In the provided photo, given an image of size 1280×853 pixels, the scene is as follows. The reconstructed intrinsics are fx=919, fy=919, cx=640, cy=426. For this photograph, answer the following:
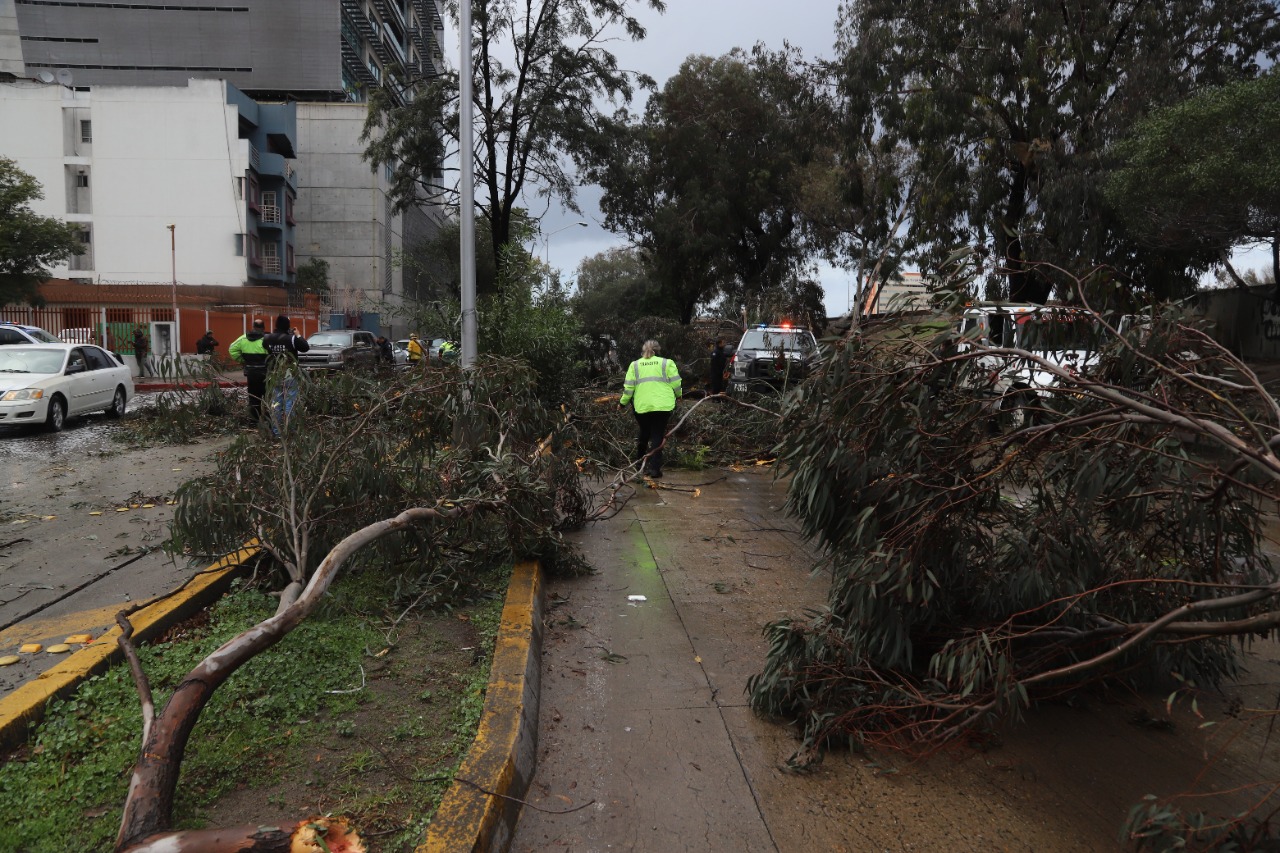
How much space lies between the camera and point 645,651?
5.38 m

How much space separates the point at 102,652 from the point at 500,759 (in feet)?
7.34

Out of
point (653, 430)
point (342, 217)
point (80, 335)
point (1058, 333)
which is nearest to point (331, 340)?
point (80, 335)

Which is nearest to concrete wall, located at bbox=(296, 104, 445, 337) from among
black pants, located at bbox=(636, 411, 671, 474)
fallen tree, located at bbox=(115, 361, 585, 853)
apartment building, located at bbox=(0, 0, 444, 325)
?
apartment building, located at bbox=(0, 0, 444, 325)

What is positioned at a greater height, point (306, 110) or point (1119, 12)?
point (306, 110)

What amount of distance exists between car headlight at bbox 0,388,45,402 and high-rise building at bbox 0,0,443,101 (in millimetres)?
45831

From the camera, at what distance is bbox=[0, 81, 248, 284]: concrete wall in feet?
149

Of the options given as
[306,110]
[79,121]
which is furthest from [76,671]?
[306,110]

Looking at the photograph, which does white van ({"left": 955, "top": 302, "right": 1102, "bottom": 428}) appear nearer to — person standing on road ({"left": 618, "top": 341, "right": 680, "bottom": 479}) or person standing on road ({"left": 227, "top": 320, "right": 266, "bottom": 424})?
person standing on road ({"left": 618, "top": 341, "right": 680, "bottom": 479})

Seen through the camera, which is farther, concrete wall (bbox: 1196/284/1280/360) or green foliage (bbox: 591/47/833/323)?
green foliage (bbox: 591/47/833/323)

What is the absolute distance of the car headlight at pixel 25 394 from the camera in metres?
13.6

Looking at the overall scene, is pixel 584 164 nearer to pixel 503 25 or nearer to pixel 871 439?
pixel 503 25

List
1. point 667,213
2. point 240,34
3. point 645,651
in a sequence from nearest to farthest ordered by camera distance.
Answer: point 645,651 → point 667,213 → point 240,34

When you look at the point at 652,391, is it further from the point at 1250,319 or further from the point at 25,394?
the point at 1250,319

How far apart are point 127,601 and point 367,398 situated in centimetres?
209
